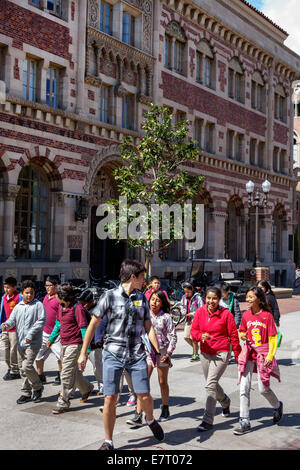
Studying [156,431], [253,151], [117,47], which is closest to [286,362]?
[156,431]

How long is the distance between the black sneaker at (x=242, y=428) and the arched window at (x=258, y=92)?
2960 cm

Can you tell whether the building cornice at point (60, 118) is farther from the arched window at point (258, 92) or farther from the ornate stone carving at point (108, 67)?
the arched window at point (258, 92)

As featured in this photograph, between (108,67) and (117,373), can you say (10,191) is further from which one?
(117,373)

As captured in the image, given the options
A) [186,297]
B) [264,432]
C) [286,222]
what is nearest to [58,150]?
[186,297]

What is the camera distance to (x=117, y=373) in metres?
5.90

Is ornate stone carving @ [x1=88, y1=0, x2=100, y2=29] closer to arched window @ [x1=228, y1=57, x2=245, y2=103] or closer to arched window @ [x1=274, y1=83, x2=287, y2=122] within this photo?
arched window @ [x1=228, y1=57, x2=245, y2=103]

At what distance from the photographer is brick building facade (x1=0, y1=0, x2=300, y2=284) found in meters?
19.3

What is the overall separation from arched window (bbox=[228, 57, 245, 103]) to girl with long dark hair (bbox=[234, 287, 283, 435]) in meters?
26.1

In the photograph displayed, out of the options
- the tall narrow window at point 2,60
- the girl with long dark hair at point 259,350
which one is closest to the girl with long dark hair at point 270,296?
the girl with long dark hair at point 259,350

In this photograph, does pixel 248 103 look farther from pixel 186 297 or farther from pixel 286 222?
pixel 186 297

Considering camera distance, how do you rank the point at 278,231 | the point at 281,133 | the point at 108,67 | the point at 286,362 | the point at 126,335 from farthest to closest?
the point at 278,231, the point at 281,133, the point at 108,67, the point at 286,362, the point at 126,335

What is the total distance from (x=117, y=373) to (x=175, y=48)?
945 inches

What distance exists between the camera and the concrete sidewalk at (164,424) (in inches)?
243

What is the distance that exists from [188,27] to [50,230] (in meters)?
13.9
